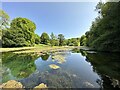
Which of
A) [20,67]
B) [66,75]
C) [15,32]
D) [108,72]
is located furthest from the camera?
[15,32]

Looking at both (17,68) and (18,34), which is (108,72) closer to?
(17,68)

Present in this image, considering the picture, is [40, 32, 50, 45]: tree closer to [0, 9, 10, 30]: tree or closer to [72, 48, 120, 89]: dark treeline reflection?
[0, 9, 10, 30]: tree

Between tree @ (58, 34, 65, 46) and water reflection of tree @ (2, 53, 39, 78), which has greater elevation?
tree @ (58, 34, 65, 46)

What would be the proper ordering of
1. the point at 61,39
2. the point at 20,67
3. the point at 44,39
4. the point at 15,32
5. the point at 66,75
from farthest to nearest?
the point at 61,39 < the point at 44,39 < the point at 15,32 < the point at 20,67 < the point at 66,75

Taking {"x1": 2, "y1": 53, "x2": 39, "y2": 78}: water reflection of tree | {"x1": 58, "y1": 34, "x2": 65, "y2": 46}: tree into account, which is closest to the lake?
{"x1": 2, "y1": 53, "x2": 39, "y2": 78}: water reflection of tree

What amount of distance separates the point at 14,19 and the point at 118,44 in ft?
94.7

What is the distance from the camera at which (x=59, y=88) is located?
4160 mm

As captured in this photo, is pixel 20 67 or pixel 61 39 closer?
pixel 20 67

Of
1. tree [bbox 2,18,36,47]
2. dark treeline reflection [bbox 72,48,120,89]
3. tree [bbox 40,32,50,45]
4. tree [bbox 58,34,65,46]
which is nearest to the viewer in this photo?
dark treeline reflection [bbox 72,48,120,89]

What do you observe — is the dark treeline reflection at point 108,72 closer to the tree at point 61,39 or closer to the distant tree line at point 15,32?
the distant tree line at point 15,32

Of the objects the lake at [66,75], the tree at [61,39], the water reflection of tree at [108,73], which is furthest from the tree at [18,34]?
the water reflection of tree at [108,73]

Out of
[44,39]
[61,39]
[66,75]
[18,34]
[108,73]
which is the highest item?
[61,39]

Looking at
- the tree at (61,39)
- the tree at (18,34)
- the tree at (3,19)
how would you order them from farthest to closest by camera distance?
the tree at (61,39)
the tree at (18,34)
the tree at (3,19)

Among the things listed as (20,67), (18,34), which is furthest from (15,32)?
(20,67)
